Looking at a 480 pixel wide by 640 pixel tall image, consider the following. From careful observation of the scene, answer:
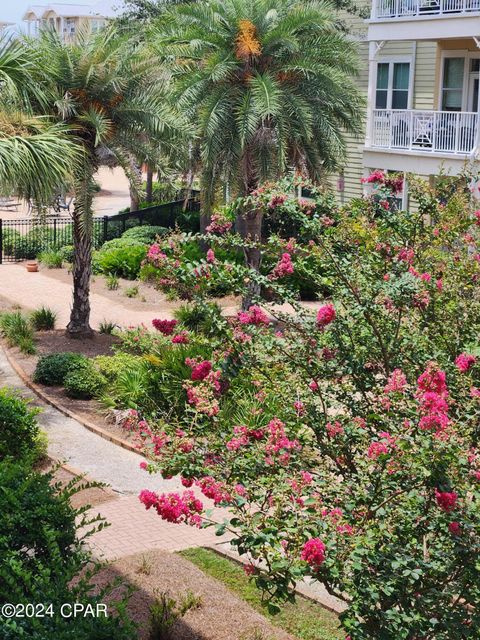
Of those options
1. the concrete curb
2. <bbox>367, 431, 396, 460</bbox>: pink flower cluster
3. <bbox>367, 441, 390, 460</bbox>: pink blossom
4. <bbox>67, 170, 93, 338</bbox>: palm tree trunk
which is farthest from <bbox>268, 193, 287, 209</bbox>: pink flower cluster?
<bbox>67, 170, 93, 338</bbox>: palm tree trunk

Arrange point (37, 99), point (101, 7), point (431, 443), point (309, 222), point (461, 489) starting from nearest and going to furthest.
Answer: point (431, 443) < point (461, 489) < point (309, 222) < point (37, 99) < point (101, 7)

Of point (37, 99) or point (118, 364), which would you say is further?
point (37, 99)

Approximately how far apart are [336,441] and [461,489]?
45.3 inches

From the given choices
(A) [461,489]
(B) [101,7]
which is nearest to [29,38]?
(A) [461,489]

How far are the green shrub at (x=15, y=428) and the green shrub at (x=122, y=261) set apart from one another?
1400 cm

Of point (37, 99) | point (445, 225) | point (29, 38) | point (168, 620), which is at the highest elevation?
point (29, 38)

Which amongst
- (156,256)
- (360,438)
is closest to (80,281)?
(156,256)

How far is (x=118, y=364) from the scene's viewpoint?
1630 cm

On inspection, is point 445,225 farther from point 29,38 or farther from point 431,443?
point 29,38

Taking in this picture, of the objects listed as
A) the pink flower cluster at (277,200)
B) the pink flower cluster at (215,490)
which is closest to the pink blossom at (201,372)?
the pink flower cluster at (215,490)

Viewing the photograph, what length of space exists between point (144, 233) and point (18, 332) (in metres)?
10.1

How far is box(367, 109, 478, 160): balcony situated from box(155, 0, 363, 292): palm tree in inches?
146

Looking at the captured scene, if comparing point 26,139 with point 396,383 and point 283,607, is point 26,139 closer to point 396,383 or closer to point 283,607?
point 283,607

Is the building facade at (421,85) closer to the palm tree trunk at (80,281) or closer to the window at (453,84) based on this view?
the window at (453,84)
